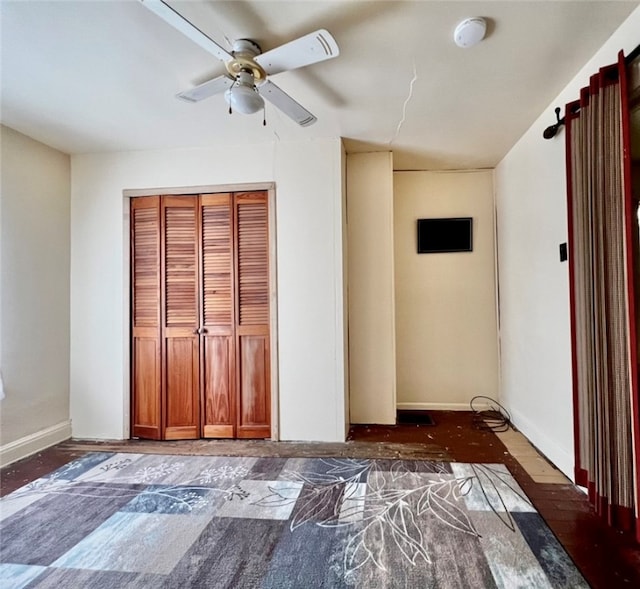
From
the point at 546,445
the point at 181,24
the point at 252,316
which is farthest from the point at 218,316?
the point at 546,445

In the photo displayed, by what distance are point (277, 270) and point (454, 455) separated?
77.8 inches

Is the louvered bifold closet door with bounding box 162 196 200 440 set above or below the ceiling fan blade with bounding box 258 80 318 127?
below

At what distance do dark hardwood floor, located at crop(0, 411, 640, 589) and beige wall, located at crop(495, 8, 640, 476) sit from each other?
1.09 feet

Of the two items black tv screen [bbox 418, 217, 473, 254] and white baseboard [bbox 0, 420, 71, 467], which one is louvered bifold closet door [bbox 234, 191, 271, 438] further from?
black tv screen [bbox 418, 217, 473, 254]

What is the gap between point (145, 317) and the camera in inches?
124

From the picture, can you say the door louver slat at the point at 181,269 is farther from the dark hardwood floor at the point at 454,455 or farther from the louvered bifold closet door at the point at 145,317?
the dark hardwood floor at the point at 454,455

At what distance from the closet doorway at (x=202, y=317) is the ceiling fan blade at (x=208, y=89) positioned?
1074 millimetres

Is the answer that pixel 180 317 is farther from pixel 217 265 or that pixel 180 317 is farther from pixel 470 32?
pixel 470 32

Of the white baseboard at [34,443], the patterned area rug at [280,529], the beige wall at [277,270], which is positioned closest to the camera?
the patterned area rug at [280,529]

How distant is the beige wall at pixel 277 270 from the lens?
2.92 metres

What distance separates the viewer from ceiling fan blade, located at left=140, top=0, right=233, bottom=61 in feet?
4.51

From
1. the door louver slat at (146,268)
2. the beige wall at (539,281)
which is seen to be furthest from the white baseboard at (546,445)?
the door louver slat at (146,268)

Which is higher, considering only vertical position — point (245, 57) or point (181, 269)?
point (245, 57)

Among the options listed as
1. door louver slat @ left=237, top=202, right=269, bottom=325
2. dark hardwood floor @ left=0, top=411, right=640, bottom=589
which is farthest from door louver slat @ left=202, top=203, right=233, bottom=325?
dark hardwood floor @ left=0, top=411, right=640, bottom=589
